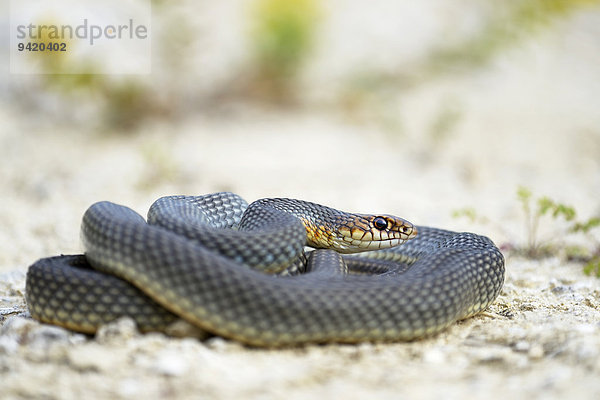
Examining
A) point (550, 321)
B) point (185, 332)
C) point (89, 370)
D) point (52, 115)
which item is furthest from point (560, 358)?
point (52, 115)

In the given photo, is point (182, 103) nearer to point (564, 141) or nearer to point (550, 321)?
point (564, 141)

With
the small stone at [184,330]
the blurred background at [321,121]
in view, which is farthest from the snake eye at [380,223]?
the blurred background at [321,121]

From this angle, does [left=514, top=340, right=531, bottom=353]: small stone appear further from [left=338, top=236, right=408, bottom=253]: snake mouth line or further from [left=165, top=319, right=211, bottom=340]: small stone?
[left=165, top=319, right=211, bottom=340]: small stone

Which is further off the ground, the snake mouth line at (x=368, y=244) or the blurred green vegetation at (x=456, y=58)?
the blurred green vegetation at (x=456, y=58)

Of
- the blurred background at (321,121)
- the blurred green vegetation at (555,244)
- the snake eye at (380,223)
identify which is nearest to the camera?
the snake eye at (380,223)

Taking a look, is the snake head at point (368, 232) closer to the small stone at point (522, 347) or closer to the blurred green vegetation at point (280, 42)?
the small stone at point (522, 347)

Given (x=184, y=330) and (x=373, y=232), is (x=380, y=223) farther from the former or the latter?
(x=184, y=330)
